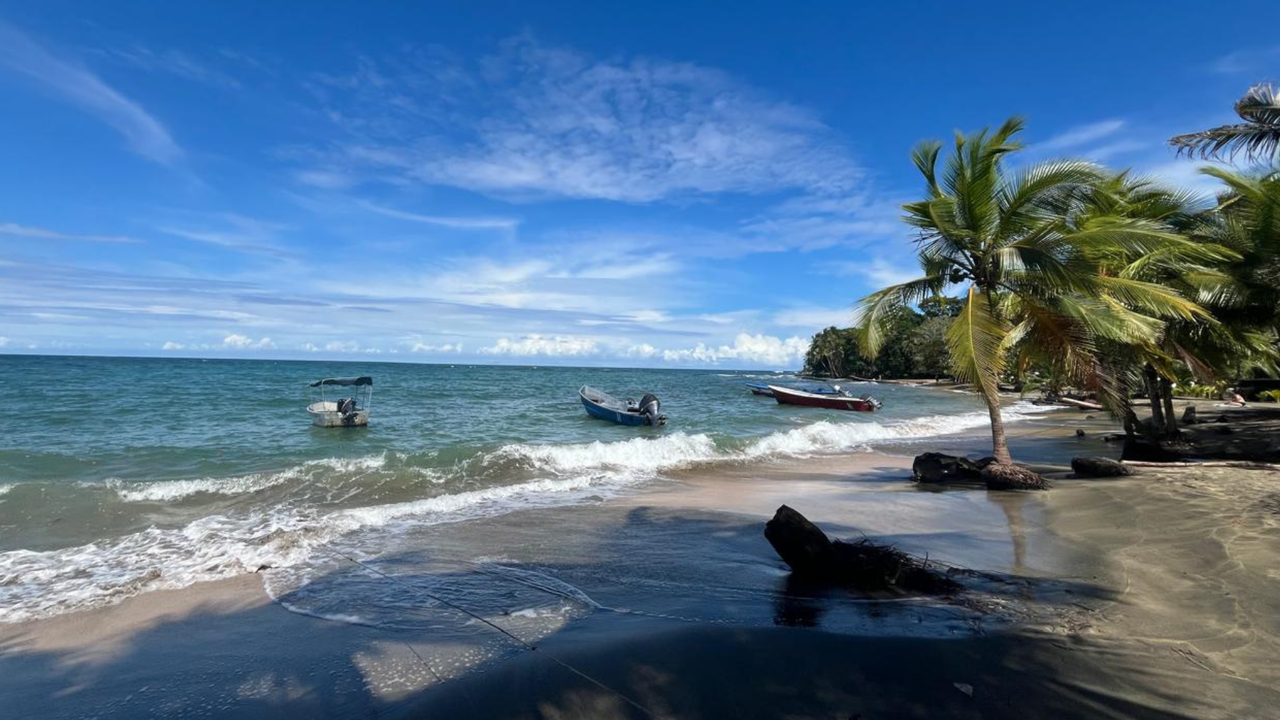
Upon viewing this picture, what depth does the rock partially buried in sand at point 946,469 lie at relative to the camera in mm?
12367

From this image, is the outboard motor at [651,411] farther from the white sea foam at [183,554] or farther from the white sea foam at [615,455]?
the white sea foam at [183,554]

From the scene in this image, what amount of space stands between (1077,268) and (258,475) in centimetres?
1596

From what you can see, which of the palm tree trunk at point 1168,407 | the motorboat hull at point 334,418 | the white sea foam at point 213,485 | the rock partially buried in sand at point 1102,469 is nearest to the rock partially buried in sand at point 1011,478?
the rock partially buried in sand at point 1102,469

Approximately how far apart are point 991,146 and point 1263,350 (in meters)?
10.7

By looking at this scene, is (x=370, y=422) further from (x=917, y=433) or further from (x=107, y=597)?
(x=917, y=433)

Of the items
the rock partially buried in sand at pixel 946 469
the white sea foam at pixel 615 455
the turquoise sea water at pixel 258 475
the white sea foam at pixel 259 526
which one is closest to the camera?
the white sea foam at pixel 259 526

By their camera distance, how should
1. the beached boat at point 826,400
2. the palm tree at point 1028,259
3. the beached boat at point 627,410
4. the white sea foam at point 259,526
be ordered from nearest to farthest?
the white sea foam at point 259,526 → the palm tree at point 1028,259 → the beached boat at point 627,410 → the beached boat at point 826,400

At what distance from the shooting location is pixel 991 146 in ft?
36.6

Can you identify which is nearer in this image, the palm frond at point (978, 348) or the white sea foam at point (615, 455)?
the palm frond at point (978, 348)

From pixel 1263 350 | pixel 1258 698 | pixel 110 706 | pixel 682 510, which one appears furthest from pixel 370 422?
pixel 1263 350

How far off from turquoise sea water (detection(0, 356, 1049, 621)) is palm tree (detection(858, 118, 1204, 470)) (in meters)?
7.27

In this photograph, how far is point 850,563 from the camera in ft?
19.2

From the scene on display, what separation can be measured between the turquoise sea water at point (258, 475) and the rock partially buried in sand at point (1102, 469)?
7700mm

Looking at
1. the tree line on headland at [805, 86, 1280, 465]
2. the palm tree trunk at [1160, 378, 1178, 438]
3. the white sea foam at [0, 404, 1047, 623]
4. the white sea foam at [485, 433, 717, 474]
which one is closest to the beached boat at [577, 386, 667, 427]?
the white sea foam at [485, 433, 717, 474]
